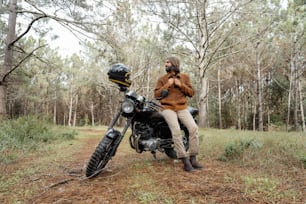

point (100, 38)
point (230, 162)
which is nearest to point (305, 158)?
point (230, 162)

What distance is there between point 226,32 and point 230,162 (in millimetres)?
10673

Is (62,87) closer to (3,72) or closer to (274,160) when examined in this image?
(3,72)

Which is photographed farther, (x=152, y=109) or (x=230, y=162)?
(x=230, y=162)

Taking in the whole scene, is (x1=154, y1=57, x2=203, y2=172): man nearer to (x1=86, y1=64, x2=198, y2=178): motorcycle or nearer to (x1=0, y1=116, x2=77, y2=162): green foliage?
(x1=86, y1=64, x2=198, y2=178): motorcycle

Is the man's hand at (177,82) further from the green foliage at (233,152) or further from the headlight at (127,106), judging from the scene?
the green foliage at (233,152)

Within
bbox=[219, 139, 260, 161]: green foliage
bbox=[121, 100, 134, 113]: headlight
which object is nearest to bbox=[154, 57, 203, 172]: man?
bbox=[121, 100, 134, 113]: headlight

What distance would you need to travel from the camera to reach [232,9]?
38.2 feet

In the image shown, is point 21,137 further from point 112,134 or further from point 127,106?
point 127,106

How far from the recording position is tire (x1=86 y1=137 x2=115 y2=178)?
3.21 metres

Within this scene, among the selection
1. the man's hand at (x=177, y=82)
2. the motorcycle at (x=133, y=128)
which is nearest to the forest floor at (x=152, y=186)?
the motorcycle at (x=133, y=128)

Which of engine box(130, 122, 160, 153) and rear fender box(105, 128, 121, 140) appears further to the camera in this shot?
engine box(130, 122, 160, 153)

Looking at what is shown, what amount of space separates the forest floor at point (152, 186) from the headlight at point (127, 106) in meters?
0.89

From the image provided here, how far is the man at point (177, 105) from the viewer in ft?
12.0

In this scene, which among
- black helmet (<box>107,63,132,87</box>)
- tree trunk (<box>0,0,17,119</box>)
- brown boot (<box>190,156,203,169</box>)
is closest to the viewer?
black helmet (<box>107,63,132,87</box>)
